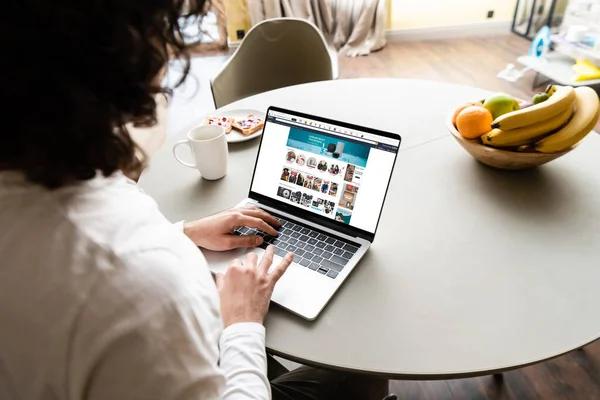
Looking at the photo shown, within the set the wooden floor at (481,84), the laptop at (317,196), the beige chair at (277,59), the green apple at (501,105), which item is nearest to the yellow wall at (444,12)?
the wooden floor at (481,84)

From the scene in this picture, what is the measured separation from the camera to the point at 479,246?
851 millimetres

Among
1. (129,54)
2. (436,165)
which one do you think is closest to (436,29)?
(436,165)

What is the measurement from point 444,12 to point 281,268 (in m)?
4.24

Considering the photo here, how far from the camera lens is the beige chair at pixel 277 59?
70.8 inches

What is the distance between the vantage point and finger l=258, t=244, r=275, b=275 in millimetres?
778

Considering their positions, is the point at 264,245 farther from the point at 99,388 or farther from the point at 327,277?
the point at 99,388

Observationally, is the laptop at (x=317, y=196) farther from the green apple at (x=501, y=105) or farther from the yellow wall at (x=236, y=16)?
the yellow wall at (x=236, y=16)

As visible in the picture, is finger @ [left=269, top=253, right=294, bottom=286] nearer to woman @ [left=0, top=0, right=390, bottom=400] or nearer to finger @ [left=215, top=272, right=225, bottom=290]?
finger @ [left=215, top=272, right=225, bottom=290]

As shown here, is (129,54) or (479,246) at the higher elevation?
(129,54)

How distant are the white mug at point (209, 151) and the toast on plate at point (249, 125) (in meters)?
0.16

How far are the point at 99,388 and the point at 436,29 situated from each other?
4.56 meters

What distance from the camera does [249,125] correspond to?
1.26 m

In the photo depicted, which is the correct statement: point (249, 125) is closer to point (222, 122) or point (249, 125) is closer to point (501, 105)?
point (222, 122)

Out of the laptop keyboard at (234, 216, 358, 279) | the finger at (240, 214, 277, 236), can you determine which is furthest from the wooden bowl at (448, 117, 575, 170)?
the finger at (240, 214, 277, 236)
